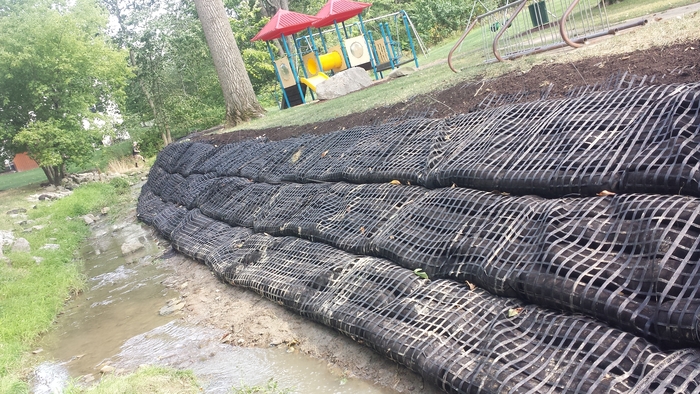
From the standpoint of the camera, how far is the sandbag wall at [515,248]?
2.13 metres

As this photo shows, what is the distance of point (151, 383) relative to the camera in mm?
3330

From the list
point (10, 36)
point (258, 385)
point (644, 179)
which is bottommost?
point (258, 385)

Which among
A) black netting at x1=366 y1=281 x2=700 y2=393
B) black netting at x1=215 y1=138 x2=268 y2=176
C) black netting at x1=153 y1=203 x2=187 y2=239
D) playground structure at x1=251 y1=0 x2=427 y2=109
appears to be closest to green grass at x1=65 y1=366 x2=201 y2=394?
black netting at x1=366 y1=281 x2=700 y2=393

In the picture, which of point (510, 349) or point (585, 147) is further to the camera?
point (585, 147)

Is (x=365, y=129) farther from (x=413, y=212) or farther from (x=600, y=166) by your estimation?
(x=600, y=166)

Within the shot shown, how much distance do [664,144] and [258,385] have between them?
9.25 feet

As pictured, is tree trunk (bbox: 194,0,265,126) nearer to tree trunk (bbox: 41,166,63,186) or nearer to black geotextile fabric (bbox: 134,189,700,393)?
tree trunk (bbox: 41,166,63,186)

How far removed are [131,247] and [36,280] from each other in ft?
4.61

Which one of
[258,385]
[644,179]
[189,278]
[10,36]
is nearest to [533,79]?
[644,179]

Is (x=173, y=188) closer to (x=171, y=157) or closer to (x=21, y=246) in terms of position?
(x=171, y=157)

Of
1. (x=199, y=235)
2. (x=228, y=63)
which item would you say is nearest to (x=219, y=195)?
(x=199, y=235)

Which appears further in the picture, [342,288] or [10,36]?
[10,36]

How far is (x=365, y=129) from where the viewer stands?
5543 millimetres

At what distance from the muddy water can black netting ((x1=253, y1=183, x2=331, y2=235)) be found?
1.23 m
